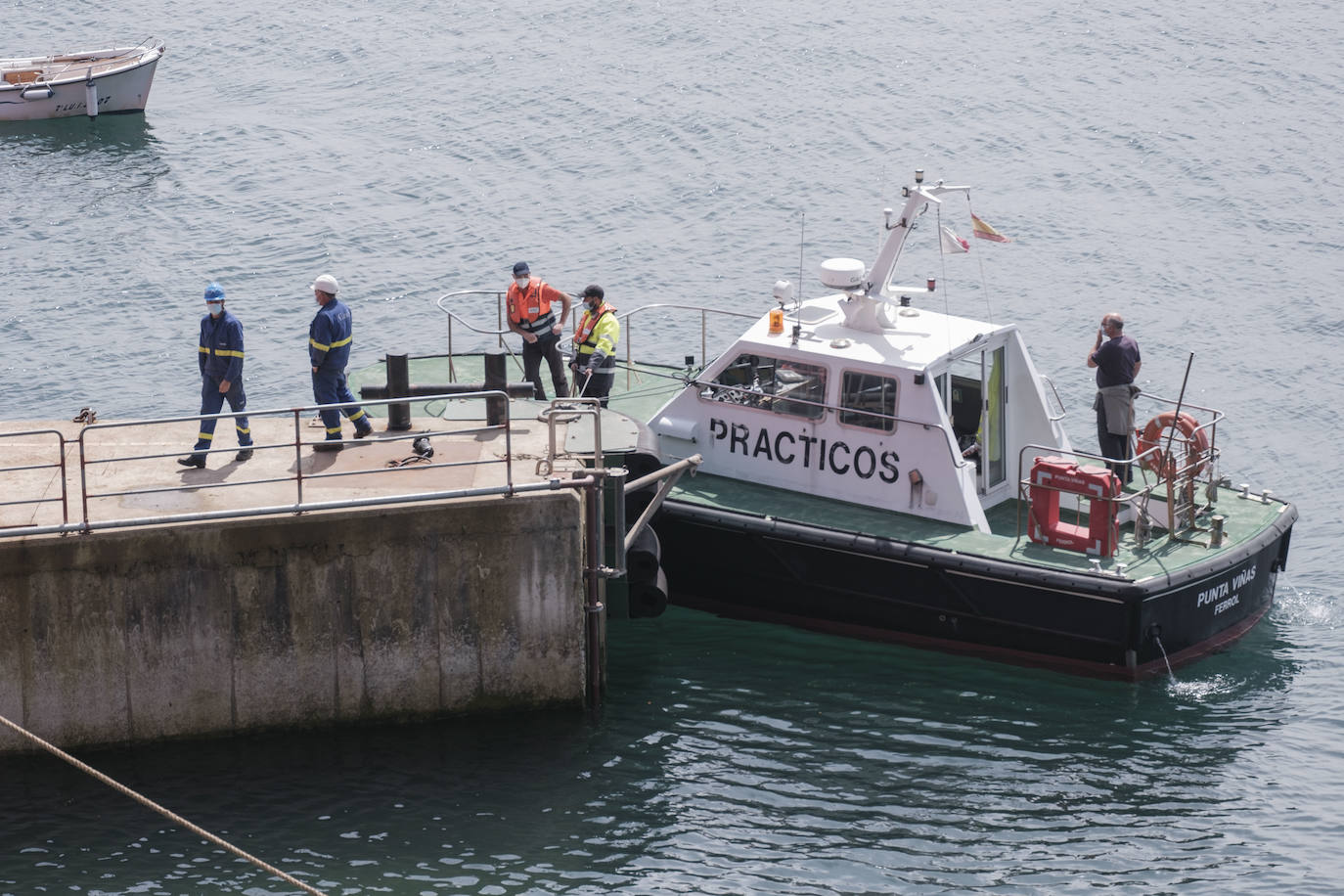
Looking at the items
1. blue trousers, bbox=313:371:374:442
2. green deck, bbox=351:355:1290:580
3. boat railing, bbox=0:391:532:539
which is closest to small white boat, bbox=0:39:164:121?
green deck, bbox=351:355:1290:580

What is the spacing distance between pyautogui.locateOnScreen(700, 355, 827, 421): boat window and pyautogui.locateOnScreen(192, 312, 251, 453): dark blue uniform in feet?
14.6

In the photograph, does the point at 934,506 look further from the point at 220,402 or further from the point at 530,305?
the point at 220,402

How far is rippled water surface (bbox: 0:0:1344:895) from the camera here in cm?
1321

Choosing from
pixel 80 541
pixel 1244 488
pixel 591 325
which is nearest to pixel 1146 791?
pixel 1244 488

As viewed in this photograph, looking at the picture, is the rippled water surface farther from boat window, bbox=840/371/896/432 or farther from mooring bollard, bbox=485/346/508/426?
mooring bollard, bbox=485/346/508/426

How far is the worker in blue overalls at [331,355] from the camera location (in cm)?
1485

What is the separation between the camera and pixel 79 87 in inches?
1485

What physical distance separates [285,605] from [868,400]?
5.69 meters

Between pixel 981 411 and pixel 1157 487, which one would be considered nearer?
pixel 1157 487

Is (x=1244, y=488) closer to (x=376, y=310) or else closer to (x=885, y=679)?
(x=885, y=679)

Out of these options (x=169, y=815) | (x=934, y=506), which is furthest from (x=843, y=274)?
(x=169, y=815)

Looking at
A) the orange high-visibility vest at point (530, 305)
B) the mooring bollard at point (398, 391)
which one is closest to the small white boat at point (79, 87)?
the orange high-visibility vest at point (530, 305)

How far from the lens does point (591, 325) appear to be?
17.1 metres

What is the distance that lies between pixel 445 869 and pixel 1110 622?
617 cm
